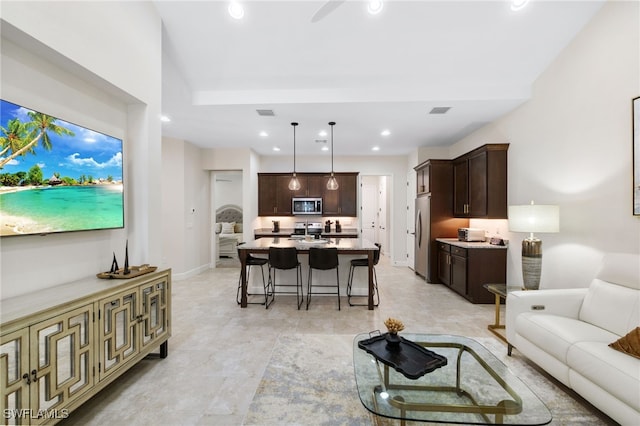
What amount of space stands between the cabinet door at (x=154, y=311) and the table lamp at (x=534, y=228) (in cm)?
369

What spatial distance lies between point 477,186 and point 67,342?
16.5 feet

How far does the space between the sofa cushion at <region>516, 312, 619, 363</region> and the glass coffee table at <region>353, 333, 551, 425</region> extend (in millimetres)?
543

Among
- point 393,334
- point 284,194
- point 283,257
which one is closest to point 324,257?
point 283,257

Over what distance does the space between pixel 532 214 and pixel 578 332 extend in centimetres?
135

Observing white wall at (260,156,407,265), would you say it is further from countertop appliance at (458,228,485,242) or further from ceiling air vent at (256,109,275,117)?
ceiling air vent at (256,109,275,117)

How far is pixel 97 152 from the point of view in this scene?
2.18m

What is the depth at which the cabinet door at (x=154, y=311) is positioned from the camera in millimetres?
2311

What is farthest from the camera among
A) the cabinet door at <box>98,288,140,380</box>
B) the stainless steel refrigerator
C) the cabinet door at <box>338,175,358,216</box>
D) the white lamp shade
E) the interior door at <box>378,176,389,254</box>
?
the interior door at <box>378,176,389,254</box>

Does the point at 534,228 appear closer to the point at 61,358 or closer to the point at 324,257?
the point at 324,257

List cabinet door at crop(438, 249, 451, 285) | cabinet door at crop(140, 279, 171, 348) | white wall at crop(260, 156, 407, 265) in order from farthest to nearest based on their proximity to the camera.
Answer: white wall at crop(260, 156, 407, 265), cabinet door at crop(438, 249, 451, 285), cabinet door at crop(140, 279, 171, 348)

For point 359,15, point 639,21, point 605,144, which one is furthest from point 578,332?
point 359,15

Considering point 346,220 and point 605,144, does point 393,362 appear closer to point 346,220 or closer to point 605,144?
point 605,144

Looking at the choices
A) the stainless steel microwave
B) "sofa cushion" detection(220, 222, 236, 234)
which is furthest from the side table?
"sofa cushion" detection(220, 222, 236, 234)

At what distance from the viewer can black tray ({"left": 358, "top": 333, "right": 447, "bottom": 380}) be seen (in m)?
1.69
